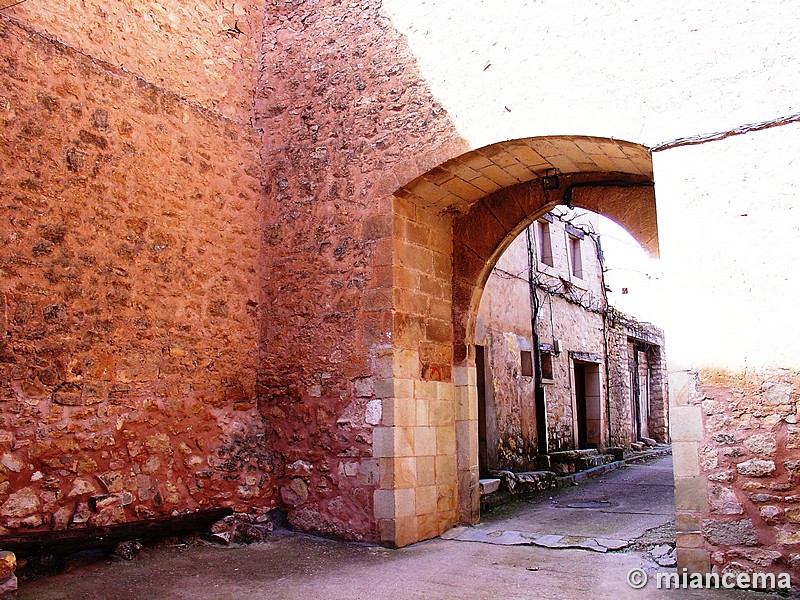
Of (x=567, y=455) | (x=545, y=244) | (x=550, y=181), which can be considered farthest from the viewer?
(x=545, y=244)

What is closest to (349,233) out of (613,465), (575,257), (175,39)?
(175,39)

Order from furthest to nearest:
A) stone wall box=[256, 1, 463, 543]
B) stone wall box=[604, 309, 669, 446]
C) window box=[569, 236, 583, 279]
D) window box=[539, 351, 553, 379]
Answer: stone wall box=[604, 309, 669, 446], window box=[569, 236, 583, 279], window box=[539, 351, 553, 379], stone wall box=[256, 1, 463, 543]

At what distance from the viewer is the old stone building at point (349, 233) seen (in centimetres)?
404

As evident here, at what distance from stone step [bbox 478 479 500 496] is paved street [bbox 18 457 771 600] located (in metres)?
1.12

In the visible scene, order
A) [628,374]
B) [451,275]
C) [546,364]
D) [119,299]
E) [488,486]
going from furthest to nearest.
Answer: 1. [628,374]
2. [546,364]
3. [488,486]
4. [451,275]
5. [119,299]

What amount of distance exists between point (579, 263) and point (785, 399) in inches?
328

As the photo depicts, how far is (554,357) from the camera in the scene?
10.6 m

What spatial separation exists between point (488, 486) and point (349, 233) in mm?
3340

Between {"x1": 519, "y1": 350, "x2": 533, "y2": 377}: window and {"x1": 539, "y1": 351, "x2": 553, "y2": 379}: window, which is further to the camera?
{"x1": 539, "y1": 351, "x2": 553, "y2": 379}: window

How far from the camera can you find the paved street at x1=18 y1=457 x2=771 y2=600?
3.95 metres

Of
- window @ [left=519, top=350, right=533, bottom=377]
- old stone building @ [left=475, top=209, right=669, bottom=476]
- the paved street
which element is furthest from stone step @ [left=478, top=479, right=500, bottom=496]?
window @ [left=519, top=350, right=533, bottom=377]

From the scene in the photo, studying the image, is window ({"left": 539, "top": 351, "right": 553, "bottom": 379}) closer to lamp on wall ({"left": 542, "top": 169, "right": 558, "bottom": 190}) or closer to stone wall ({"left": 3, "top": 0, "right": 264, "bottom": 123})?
lamp on wall ({"left": 542, "top": 169, "right": 558, "bottom": 190})

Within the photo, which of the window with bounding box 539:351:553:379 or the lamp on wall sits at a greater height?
the lamp on wall

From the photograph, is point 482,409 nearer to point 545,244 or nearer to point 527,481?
point 527,481
